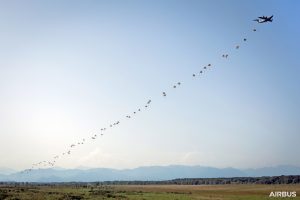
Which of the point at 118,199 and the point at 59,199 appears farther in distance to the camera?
the point at 118,199

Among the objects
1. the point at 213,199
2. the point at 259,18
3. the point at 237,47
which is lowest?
the point at 213,199

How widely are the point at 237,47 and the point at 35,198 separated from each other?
2409 inches

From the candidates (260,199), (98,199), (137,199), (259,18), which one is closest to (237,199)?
(260,199)

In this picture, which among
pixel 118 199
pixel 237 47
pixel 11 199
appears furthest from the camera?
pixel 118 199

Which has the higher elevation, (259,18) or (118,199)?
(259,18)

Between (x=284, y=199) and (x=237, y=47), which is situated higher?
(x=237, y=47)

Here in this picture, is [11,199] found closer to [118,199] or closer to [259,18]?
[118,199]

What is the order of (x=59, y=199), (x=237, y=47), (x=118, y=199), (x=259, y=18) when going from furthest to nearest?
(x=118, y=199) < (x=59, y=199) < (x=259, y=18) < (x=237, y=47)

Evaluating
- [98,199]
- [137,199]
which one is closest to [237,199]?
[137,199]

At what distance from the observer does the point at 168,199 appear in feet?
316

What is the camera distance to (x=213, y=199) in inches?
3836

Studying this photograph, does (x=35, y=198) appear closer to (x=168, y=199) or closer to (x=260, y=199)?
(x=168, y=199)

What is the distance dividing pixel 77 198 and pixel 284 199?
140ft

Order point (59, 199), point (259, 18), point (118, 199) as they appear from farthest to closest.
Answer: point (118, 199) → point (59, 199) → point (259, 18)
